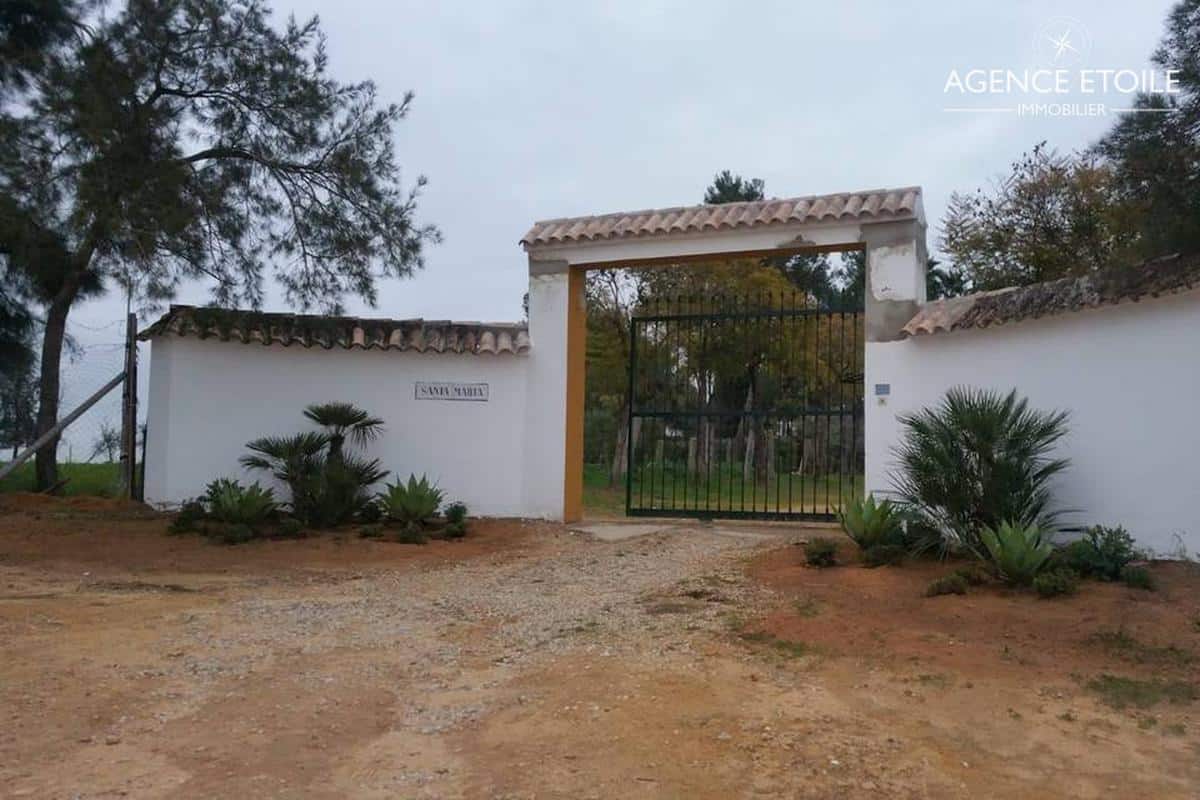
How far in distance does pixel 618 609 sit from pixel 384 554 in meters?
3.39

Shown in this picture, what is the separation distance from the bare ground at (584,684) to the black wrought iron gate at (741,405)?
334 cm

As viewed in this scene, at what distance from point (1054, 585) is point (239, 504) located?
7798mm

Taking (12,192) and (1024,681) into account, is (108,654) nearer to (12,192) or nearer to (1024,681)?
(1024,681)

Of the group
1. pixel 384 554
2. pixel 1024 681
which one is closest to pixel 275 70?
pixel 384 554

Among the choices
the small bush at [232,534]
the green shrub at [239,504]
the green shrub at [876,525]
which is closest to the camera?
the green shrub at [876,525]

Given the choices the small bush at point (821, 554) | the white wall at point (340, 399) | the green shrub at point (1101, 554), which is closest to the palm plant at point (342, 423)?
the white wall at point (340, 399)

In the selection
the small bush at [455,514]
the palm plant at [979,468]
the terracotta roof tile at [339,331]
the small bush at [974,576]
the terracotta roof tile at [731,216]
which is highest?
the terracotta roof tile at [731,216]

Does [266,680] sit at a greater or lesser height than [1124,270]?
lesser

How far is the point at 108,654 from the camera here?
18.1ft

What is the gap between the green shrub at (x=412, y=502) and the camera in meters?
10.4

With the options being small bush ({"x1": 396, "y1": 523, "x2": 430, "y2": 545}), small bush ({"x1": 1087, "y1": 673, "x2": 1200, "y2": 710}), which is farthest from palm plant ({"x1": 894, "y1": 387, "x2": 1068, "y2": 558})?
small bush ({"x1": 396, "y1": 523, "x2": 430, "y2": 545})

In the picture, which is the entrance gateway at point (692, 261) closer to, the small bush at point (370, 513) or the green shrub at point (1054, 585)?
the small bush at point (370, 513)

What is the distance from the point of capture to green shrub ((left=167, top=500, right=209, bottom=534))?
9836 mm

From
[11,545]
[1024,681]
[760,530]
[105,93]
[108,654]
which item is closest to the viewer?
[1024,681]
